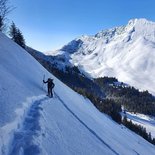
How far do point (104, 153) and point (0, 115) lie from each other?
29.2ft

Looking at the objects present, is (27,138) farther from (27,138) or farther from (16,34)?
(16,34)

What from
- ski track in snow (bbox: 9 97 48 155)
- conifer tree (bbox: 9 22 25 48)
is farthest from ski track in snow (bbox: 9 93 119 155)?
conifer tree (bbox: 9 22 25 48)

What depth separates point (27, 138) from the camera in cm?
1452

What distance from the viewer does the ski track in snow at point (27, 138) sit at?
1345cm

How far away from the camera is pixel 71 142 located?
18.1 metres

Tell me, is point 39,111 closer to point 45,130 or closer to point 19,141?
point 45,130

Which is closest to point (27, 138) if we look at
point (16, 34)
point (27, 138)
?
point (27, 138)

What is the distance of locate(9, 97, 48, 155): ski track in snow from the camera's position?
1345 cm

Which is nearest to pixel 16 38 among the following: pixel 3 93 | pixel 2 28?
pixel 2 28

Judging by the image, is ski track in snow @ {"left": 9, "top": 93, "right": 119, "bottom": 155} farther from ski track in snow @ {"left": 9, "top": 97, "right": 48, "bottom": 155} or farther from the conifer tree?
the conifer tree

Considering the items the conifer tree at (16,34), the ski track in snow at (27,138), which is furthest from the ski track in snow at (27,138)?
the conifer tree at (16,34)

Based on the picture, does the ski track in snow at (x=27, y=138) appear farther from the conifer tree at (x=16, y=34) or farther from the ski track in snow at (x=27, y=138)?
the conifer tree at (x=16, y=34)

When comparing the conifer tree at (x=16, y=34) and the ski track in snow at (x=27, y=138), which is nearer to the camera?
the ski track in snow at (x=27, y=138)

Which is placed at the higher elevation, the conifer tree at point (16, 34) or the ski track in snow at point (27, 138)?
the conifer tree at point (16, 34)
